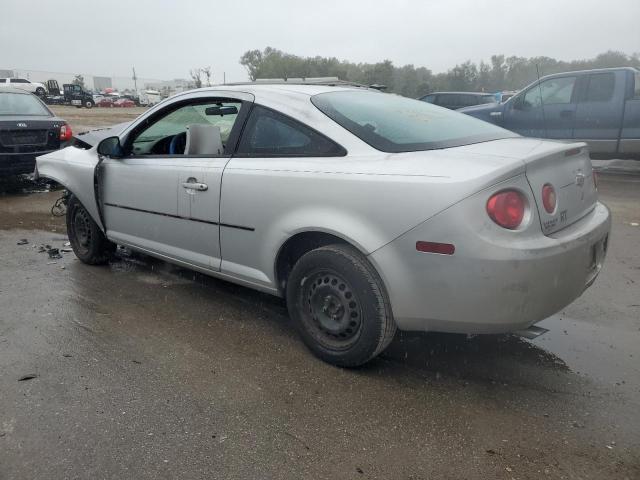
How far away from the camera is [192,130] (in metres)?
3.80

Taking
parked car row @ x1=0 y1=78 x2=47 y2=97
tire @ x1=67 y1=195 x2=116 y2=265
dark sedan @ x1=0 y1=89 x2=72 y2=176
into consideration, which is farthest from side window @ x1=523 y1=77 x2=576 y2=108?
parked car row @ x1=0 y1=78 x2=47 y2=97

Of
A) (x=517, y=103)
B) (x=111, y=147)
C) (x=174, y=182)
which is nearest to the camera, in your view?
(x=174, y=182)

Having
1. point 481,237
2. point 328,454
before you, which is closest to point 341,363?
point 328,454

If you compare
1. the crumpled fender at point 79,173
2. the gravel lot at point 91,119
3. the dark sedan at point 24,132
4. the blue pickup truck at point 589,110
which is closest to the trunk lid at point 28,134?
the dark sedan at point 24,132

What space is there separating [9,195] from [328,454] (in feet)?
27.3

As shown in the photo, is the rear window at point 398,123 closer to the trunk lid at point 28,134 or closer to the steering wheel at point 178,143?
the steering wheel at point 178,143

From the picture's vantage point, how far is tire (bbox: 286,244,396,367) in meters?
2.63

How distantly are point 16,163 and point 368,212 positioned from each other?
748 centimetres

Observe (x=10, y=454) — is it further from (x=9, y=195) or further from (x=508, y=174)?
(x=9, y=195)

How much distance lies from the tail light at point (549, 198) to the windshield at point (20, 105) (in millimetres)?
8762

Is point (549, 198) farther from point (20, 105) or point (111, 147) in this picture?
point (20, 105)

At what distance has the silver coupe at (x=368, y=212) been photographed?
2322 millimetres

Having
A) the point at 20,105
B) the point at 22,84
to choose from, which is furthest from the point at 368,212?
the point at 22,84

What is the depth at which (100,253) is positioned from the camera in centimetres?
468
